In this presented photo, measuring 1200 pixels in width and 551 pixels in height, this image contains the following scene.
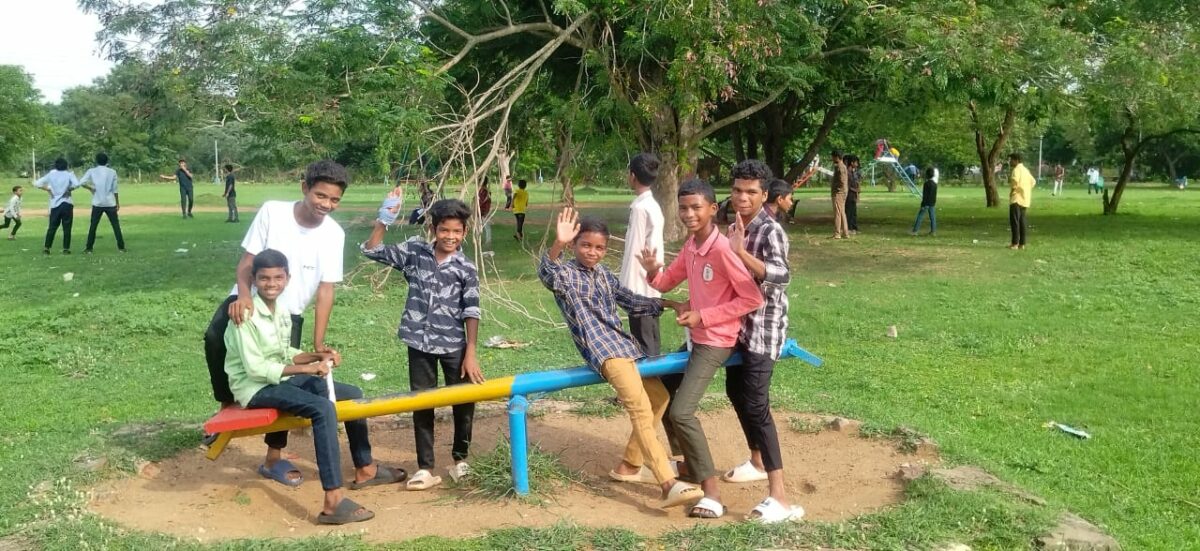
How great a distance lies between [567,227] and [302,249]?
1.34 metres

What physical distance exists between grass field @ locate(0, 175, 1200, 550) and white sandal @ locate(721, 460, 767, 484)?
0.88 m

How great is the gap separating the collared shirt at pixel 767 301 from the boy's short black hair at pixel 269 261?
2133 mm

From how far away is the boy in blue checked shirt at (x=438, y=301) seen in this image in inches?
196

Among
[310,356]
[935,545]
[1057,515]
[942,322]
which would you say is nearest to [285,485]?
[310,356]

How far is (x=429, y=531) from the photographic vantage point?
4.39 m

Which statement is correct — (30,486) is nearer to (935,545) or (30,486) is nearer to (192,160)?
(935,545)

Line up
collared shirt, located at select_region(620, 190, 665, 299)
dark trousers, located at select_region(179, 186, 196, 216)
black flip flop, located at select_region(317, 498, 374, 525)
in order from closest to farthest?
black flip flop, located at select_region(317, 498, 374, 525)
collared shirt, located at select_region(620, 190, 665, 299)
dark trousers, located at select_region(179, 186, 196, 216)

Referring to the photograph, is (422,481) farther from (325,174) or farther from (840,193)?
A: (840,193)

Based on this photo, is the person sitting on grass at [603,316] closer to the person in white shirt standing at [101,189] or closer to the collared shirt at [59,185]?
the collared shirt at [59,185]

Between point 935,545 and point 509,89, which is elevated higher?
point 509,89

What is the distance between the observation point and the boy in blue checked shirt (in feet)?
16.4

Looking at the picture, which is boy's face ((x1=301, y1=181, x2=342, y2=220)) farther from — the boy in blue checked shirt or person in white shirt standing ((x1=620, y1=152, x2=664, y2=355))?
person in white shirt standing ((x1=620, y1=152, x2=664, y2=355))

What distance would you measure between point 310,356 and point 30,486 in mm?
1487

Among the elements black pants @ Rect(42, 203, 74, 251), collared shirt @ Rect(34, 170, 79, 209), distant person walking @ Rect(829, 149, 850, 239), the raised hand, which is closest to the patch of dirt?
the raised hand
